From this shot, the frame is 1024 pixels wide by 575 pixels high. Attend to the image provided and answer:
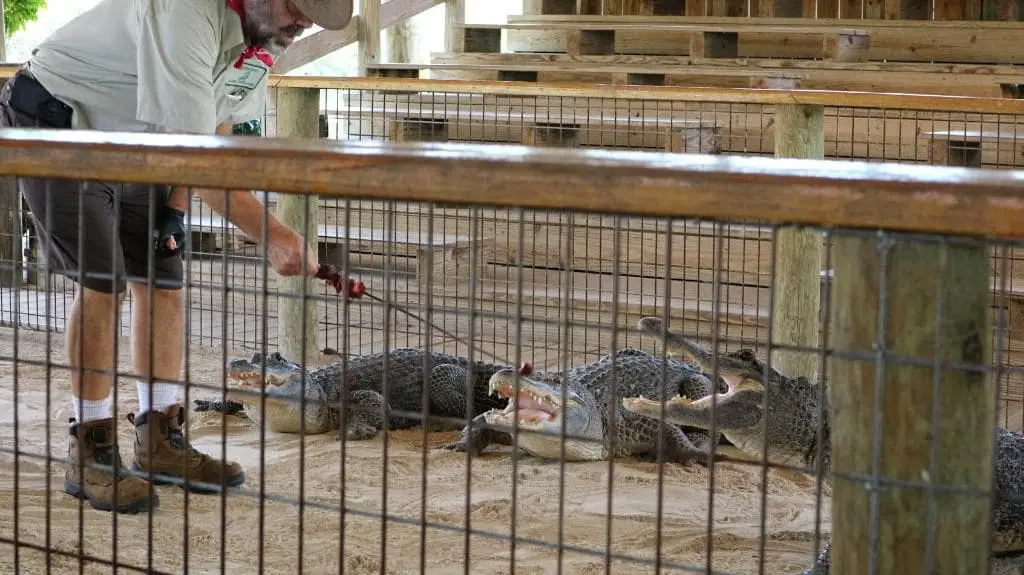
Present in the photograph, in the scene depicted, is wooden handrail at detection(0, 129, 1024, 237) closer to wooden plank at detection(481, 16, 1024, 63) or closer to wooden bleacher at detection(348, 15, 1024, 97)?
wooden bleacher at detection(348, 15, 1024, 97)

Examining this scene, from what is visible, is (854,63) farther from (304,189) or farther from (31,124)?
(304,189)

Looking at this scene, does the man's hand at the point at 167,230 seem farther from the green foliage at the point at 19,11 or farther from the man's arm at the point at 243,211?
the green foliage at the point at 19,11

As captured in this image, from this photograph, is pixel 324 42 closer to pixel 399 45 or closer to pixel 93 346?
pixel 399 45

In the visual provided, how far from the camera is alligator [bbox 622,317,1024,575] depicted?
3426mm

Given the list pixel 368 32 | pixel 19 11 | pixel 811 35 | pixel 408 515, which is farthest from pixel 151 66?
pixel 19 11

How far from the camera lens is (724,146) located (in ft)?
21.7

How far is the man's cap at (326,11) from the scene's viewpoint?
3.10 metres

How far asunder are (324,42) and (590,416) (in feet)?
13.5

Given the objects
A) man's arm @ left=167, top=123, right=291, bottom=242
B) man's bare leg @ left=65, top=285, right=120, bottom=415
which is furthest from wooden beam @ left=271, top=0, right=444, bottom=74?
man's arm @ left=167, top=123, right=291, bottom=242

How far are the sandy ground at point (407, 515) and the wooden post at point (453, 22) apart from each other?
15.5ft

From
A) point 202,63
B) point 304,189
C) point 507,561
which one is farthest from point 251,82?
→ point 304,189

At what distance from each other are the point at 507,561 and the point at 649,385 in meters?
1.74

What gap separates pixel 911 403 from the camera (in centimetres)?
161

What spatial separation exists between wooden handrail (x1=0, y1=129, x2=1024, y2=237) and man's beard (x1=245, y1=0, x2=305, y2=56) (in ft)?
4.19
